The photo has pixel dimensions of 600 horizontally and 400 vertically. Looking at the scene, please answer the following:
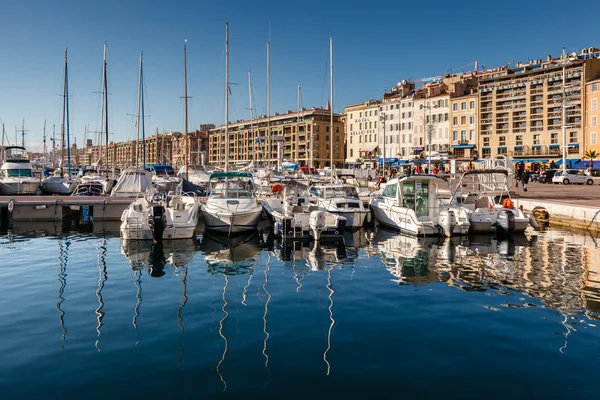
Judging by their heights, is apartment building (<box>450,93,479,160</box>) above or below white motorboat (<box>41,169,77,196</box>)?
above

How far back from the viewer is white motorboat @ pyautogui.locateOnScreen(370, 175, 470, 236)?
2169cm

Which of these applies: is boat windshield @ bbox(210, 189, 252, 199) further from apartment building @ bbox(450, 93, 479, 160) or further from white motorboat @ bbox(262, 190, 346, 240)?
apartment building @ bbox(450, 93, 479, 160)

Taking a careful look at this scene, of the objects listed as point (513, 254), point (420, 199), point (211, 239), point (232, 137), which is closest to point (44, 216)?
point (211, 239)

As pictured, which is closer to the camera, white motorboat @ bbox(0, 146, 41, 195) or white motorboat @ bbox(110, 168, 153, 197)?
white motorboat @ bbox(110, 168, 153, 197)

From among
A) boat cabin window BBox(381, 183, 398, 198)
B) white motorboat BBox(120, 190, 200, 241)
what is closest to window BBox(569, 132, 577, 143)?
boat cabin window BBox(381, 183, 398, 198)

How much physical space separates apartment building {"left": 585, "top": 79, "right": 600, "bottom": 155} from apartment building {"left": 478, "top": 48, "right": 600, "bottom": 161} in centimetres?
110

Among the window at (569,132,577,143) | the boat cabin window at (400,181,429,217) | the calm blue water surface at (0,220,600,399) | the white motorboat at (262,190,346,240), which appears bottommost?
the calm blue water surface at (0,220,600,399)

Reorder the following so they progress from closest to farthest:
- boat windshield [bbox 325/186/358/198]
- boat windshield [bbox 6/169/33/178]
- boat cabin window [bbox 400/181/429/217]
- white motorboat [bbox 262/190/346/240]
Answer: white motorboat [bbox 262/190/346/240]
boat cabin window [bbox 400/181/429/217]
boat windshield [bbox 325/186/358/198]
boat windshield [bbox 6/169/33/178]

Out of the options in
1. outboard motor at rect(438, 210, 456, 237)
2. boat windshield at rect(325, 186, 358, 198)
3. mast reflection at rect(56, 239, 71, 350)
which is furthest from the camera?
boat windshield at rect(325, 186, 358, 198)

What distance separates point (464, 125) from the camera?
91.6m

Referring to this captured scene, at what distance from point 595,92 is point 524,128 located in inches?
552

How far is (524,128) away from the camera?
8531cm

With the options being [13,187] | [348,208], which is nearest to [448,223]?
[348,208]

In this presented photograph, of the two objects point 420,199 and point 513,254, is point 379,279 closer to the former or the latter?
point 513,254
